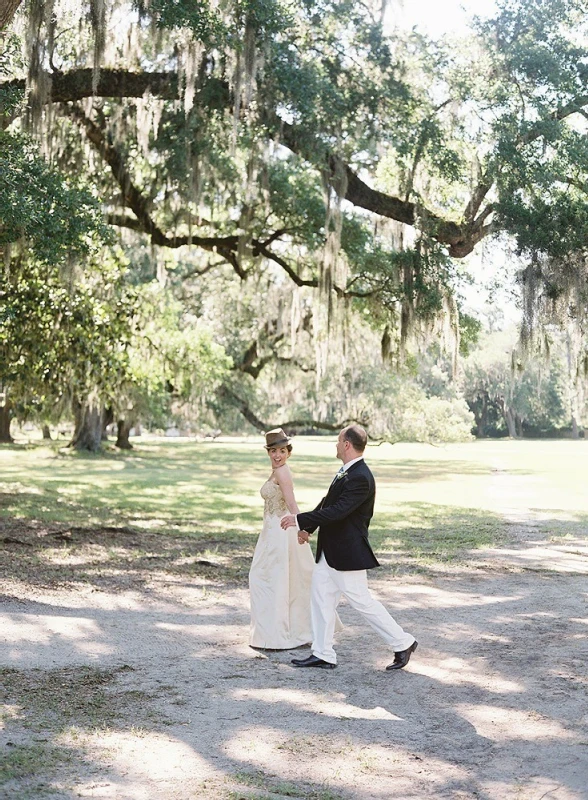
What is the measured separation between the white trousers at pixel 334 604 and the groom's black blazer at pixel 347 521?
0.09 metres

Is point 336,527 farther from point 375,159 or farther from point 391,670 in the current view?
point 375,159

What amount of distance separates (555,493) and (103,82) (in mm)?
14734

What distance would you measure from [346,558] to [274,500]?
1052 mm

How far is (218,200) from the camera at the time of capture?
55.9 feet

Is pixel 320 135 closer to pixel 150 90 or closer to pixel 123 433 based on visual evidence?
pixel 150 90

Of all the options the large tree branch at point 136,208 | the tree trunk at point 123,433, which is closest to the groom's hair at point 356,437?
the large tree branch at point 136,208

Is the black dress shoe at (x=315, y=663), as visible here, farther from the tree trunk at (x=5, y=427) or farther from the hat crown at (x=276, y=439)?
the tree trunk at (x=5, y=427)

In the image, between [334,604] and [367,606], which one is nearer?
[367,606]

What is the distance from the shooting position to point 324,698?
5539mm

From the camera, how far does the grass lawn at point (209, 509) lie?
11.7 metres

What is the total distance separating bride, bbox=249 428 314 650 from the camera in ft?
22.4

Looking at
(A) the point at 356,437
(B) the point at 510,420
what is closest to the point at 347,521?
(A) the point at 356,437

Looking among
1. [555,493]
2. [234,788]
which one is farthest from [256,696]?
[555,493]

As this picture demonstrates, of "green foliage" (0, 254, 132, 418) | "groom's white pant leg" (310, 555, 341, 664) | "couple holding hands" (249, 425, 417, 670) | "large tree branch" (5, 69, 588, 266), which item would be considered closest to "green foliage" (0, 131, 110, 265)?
"large tree branch" (5, 69, 588, 266)
